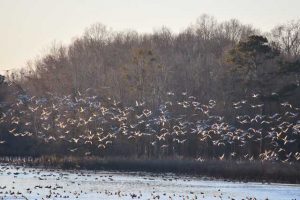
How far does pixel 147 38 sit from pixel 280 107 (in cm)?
4985

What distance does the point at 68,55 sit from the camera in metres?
111

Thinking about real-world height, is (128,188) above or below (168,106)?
below

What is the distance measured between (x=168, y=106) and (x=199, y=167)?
2441 cm

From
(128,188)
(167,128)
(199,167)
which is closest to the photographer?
(128,188)

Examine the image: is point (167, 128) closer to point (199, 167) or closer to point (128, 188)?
point (199, 167)

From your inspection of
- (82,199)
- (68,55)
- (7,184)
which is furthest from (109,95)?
(82,199)

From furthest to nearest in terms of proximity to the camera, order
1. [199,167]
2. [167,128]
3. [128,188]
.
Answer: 1. [167,128]
2. [199,167]
3. [128,188]

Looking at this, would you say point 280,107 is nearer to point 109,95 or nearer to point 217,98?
point 217,98

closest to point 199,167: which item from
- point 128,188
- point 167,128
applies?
point 128,188

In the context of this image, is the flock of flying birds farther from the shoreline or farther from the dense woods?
the shoreline

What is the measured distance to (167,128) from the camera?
234 feet

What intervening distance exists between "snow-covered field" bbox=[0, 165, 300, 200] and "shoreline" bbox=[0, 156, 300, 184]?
12.6 feet

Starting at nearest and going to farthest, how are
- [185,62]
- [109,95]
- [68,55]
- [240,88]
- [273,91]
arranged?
1. [273,91]
2. [240,88]
3. [109,95]
4. [185,62]
5. [68,55]

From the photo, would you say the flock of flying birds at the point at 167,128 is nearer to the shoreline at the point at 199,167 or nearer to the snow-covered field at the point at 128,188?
the shoreline at the point at 199,167
